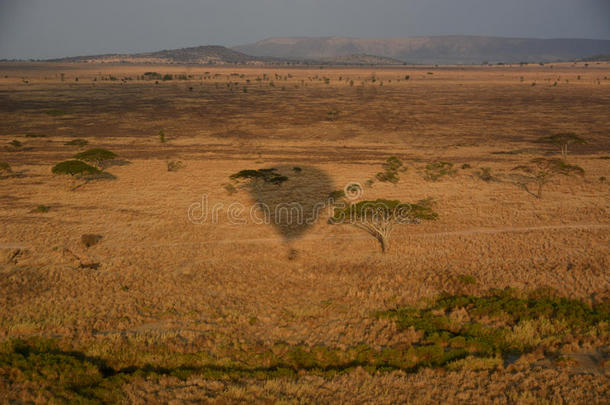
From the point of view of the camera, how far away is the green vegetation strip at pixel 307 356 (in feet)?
37.4

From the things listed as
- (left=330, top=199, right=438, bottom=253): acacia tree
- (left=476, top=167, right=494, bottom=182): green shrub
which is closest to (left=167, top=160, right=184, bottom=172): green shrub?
(left=330, top=199, right=438, bottom=253): acacia tree

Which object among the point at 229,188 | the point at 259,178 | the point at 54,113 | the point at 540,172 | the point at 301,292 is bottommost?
the point at 301,292

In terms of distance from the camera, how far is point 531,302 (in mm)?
15812

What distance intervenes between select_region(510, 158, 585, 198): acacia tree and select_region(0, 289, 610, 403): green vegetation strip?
61.3ft

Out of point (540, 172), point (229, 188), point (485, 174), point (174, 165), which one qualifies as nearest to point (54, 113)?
point (174, 165)

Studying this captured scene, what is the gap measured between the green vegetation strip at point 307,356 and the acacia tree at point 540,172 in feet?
61.3

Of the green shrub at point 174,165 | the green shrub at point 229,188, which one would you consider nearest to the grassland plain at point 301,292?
the green shrub at point 229,188

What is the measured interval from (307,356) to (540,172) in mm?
26437

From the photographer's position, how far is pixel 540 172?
101 feet

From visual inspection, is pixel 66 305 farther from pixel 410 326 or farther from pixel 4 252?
pixel 410 326

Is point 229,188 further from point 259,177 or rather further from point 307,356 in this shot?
point 307,356

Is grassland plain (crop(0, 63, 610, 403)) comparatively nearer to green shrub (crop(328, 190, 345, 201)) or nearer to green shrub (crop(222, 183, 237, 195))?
green shrub (crop(222, 183, 237, 195))

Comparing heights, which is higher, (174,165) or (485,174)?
(174,165)

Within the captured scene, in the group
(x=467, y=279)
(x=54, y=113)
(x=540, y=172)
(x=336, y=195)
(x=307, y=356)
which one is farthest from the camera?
(x=54, y=113)
